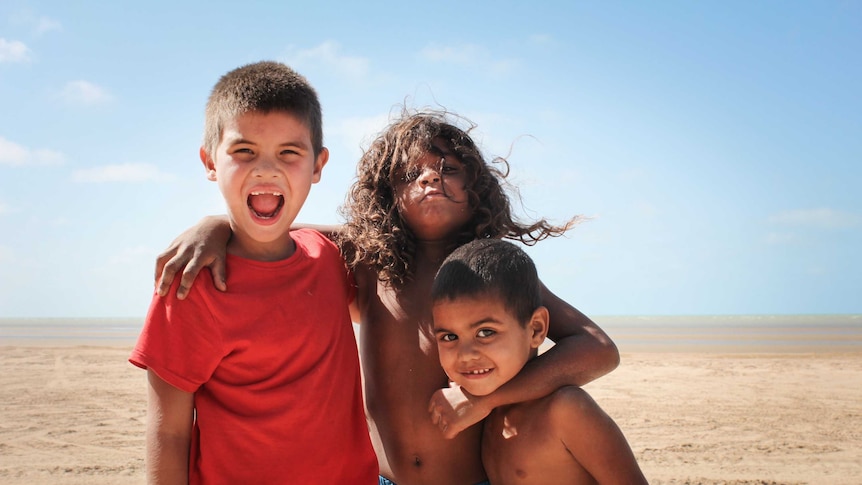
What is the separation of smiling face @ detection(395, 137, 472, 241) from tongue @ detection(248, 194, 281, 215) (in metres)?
0.78

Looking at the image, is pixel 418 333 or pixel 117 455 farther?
pixel 117 455

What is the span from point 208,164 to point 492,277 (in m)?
1.16

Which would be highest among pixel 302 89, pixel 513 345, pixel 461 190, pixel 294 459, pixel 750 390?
pixel 302 89

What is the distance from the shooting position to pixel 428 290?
9.24 ft

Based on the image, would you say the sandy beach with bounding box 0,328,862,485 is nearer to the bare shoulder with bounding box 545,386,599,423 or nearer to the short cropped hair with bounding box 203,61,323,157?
the bare shoulder with bounding box 545,386,599,423

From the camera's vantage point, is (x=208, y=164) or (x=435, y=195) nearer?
(x=208, y=164)

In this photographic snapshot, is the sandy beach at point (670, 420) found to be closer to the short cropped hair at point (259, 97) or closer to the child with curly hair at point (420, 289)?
the child with curly hair at point (420, 289)

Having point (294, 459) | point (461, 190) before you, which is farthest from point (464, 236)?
point (294, 459)

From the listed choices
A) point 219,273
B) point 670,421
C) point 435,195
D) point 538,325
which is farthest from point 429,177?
point 670,421

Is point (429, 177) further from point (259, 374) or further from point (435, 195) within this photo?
point (259, 374)

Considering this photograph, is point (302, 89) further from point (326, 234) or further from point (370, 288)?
point (370, 288)

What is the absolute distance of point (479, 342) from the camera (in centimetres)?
233

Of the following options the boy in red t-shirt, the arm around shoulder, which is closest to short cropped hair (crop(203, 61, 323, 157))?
the boy in red t-shirt

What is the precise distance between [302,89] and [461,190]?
911 millimetres
